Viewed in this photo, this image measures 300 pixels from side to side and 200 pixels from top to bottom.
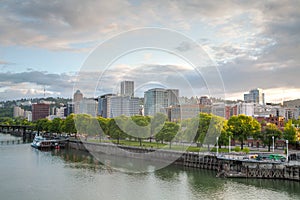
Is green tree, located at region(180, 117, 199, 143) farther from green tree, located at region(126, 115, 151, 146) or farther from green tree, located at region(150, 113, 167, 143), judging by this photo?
green tree, located at region(126, 115, 151, 146)

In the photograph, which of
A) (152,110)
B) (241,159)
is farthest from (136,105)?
(241,159)

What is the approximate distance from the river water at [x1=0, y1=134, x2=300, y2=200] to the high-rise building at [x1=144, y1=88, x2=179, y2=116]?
110400mm

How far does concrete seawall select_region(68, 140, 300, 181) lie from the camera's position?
115 feet

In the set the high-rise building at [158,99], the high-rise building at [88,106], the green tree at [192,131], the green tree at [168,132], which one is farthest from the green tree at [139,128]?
the high-rise building at [88,106]

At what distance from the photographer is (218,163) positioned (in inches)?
1597

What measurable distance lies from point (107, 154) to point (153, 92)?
309 ft

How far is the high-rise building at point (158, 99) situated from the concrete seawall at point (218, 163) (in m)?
93.4

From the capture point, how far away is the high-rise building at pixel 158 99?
154 m

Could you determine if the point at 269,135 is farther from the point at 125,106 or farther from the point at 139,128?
the point at 125,106

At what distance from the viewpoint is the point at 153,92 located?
504ft

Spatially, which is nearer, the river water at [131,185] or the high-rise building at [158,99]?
the river water at [131,185]

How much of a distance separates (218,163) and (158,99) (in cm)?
11467

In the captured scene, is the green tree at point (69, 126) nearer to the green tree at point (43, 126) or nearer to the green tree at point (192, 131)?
the green tree at point (43, 126)

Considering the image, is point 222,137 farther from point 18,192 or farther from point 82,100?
point 82,100
